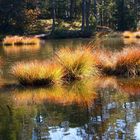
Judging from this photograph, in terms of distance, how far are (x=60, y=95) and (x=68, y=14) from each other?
5276 cm

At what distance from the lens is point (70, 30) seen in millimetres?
51812

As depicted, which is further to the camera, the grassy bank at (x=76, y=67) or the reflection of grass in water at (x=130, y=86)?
the grassy bank at (x=76, y=67)

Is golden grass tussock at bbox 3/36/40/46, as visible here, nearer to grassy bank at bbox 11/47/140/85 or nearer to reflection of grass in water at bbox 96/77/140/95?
grassy bank at bbox 11/47/140/85

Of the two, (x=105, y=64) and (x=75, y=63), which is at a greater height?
(x=75, y=63)

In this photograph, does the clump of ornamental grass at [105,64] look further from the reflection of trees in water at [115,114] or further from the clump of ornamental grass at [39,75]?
the reflection of trees in water at [115,114]

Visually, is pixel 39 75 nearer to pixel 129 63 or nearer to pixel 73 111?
pixel 129 63

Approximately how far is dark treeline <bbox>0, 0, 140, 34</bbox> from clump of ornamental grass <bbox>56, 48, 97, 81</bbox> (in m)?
37.1

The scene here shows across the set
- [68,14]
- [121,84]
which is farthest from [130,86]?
[68,14]

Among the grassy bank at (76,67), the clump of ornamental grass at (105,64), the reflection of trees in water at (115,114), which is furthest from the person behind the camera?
the clump of ornamental grass at (105,64)

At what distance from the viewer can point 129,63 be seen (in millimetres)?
14633

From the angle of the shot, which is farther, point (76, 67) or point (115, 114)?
point (76, 67)

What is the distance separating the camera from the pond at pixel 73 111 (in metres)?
7.95

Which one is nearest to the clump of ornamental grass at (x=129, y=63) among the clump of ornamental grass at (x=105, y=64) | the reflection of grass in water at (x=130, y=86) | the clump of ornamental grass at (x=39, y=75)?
the clump of ornamental grass at (x=105, y=64)

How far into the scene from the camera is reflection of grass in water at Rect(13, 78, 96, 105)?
427 inches
